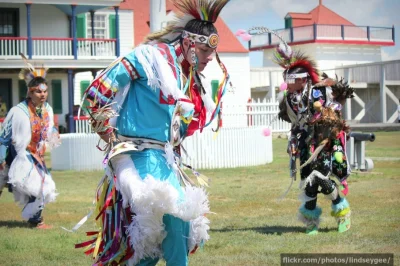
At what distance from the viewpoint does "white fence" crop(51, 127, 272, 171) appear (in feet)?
55.5

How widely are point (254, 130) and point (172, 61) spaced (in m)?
12.6

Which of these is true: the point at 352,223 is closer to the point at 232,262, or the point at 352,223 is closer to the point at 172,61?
the point at 232,262

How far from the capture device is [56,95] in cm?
3559

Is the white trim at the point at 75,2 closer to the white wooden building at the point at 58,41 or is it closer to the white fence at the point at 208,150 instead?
the white wooden building at the point at 58,41

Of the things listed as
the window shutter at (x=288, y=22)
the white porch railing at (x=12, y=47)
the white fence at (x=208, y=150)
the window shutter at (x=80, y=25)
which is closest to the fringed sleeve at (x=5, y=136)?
the white fence at (x=208, y=150)

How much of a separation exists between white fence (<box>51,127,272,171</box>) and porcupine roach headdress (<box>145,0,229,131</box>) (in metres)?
11.0

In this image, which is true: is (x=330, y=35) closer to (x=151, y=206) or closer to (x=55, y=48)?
(x=55, y=48)

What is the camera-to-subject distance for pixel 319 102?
841cm

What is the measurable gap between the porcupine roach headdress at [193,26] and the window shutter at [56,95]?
30.7 m

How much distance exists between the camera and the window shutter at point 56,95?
35.5 metres

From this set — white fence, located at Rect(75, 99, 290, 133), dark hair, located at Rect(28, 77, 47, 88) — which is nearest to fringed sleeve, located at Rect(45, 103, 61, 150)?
dark hair, located at Rect(28, 77, 47, 88)

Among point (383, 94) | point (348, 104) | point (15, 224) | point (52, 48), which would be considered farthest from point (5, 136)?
point (383, 94)

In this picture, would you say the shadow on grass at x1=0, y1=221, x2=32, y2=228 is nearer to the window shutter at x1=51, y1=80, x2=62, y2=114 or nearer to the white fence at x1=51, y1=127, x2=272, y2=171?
the white fence at x1=51, y1=127, x2=272, y2=171

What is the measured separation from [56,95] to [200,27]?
3103 centimetres
